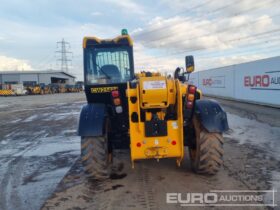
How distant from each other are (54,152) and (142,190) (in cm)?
407

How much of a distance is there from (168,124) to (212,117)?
0.85 metres

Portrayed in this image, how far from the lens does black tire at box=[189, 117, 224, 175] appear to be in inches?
208

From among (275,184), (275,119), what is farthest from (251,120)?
(275,184)

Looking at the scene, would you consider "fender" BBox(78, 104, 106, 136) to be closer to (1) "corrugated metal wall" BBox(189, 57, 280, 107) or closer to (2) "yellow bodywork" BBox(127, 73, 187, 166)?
(2) "yellow bodywork" BBox(127, 73, 187, 166)

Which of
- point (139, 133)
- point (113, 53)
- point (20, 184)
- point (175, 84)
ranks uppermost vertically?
point (113, 53)

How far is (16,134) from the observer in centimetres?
1168

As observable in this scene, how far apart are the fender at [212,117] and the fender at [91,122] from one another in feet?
5.94

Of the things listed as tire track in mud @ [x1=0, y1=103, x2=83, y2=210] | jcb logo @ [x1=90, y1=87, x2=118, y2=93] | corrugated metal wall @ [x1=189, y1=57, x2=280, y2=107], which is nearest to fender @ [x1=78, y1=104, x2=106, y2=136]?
jcb logo @ [x1=90, y1=87, x2=118, y2=93]

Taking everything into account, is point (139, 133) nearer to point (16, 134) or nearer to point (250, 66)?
point (16, 134)

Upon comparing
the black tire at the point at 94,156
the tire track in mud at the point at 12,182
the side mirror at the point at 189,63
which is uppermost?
the side mirror at the point at 189,63

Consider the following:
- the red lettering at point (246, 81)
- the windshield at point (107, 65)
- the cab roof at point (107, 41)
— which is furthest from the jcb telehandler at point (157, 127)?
the red lettering at point (246, 81)

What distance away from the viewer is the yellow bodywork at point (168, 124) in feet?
16.5

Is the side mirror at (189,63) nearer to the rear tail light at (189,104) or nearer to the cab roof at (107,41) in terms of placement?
the rear tail light at (189,104)

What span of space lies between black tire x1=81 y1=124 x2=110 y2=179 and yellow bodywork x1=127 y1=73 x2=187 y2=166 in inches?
24.9
